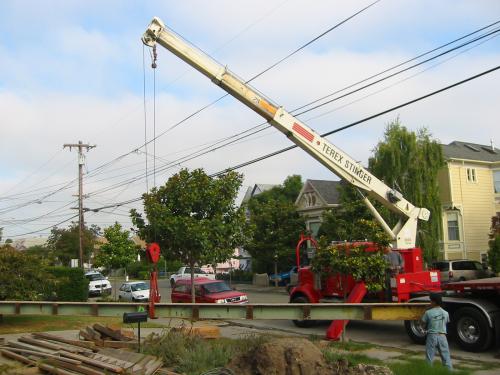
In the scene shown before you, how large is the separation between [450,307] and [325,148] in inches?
230

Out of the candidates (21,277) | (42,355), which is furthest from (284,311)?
(21,277)

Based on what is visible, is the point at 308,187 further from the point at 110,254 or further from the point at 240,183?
the point at 240,183

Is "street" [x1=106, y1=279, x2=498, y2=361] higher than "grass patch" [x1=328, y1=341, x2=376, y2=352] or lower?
lower

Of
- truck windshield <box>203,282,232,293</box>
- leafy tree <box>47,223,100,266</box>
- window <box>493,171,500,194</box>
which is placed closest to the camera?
truck windshield <box>203,282,232,293</box>

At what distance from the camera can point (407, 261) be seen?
53.0 feet

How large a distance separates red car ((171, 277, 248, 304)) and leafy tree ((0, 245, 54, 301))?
644 centimetres

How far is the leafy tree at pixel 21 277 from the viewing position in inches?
680

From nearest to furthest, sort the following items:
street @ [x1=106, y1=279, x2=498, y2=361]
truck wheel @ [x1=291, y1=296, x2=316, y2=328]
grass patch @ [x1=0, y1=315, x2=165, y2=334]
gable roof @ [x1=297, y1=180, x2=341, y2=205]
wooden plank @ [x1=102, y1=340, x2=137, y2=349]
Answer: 1. wooden plank @ [x1=102, y1=340, x2=137, y2=349]
2. street @ [x1=106, y1=279, x2=498, y2=361]
3. truck wheel @ [x1=291, y1=296, x2=316, y2=328]
4. grass patch @ [x1=0, y1=315, x2=165, y2=334]
5. gable roof @ [x1=297, y1=180, x2=341, y2=205]

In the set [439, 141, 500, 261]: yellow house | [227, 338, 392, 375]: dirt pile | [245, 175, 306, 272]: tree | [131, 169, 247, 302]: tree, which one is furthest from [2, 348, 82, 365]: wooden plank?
[439, 141, 500, 261]: yellow house

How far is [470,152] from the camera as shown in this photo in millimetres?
41281

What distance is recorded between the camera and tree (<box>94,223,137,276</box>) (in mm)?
32062

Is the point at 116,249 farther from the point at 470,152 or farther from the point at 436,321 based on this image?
the point at 470,152

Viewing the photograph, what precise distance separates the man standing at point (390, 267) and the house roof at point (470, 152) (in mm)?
23748

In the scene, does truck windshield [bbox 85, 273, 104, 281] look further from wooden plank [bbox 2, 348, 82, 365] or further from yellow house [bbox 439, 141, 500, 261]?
wooden plank [bbox 2, 348, 82, 365]
